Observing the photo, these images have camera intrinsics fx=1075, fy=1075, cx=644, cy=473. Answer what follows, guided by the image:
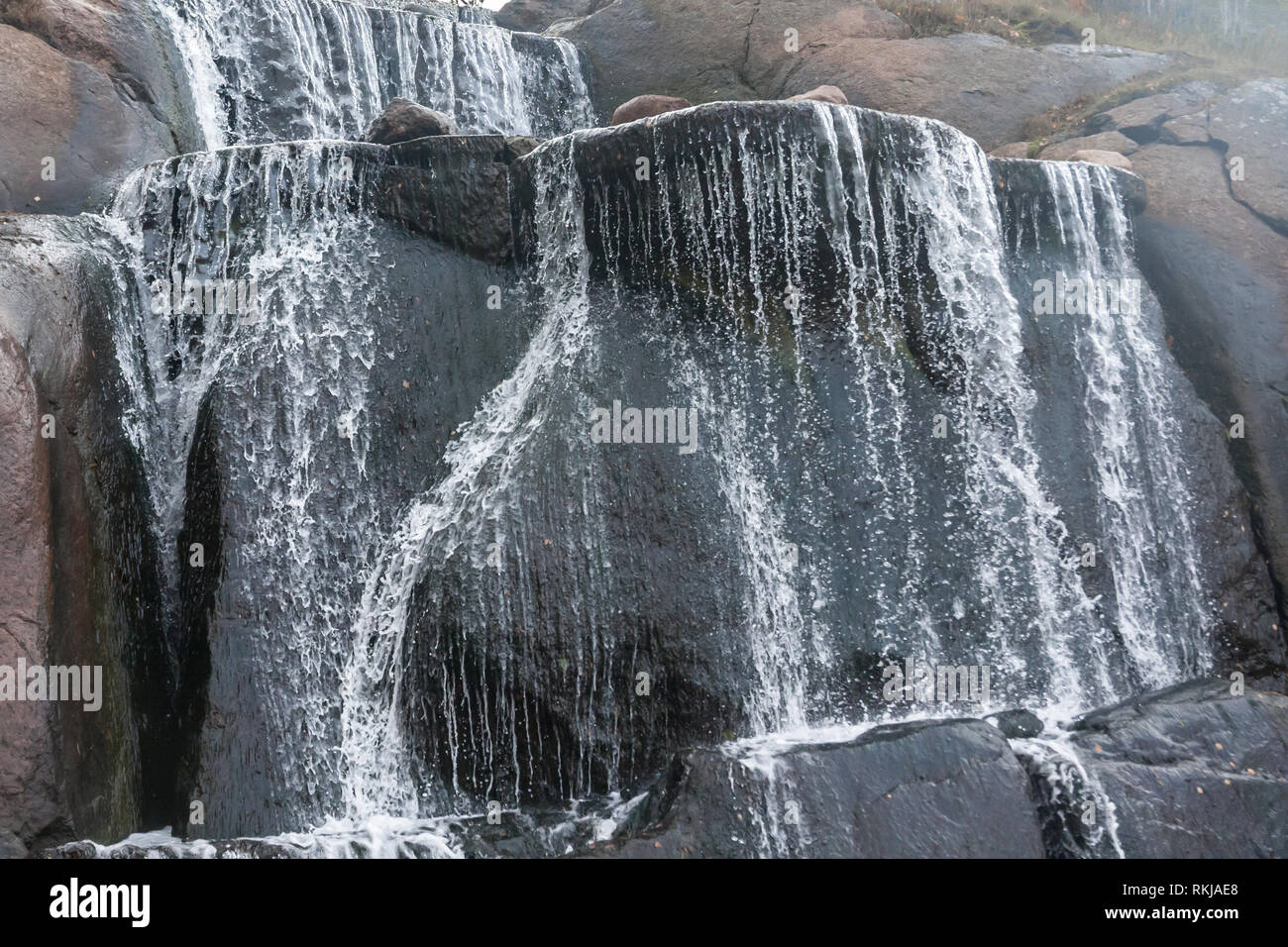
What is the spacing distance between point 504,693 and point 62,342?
3144 millimetres

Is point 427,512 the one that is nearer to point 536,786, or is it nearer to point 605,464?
point 605,464

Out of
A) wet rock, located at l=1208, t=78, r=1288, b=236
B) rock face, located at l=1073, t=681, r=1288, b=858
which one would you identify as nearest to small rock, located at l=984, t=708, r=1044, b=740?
→ rock face, located at l=1073, t=681, r=1288, b=858

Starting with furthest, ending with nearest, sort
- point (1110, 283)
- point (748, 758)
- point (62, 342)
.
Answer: point (1110, 283), point (62, 342), point (748, 758)

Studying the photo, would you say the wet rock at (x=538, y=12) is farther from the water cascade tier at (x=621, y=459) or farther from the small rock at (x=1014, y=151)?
the water cascade tier at (x=621, y=459)

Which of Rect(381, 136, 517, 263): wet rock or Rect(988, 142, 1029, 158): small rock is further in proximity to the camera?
Rect(988, 142, 1029, 158): small rock

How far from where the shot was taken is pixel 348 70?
9.61 meters

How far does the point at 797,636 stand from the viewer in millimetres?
6434

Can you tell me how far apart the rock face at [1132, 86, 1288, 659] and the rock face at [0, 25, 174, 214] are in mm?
7899

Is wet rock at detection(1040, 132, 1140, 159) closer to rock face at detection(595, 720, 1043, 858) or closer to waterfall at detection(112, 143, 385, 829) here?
waterfall at detection(112, 143, 385, 829)

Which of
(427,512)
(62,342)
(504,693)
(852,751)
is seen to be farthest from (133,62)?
(852,751)

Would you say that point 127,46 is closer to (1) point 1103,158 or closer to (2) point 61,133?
(2) point 61,133

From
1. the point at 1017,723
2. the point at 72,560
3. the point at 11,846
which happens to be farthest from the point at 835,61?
the point at 11,846

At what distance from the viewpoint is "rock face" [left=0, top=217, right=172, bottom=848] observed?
5.18 m

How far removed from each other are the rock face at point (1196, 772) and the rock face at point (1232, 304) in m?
2.03
